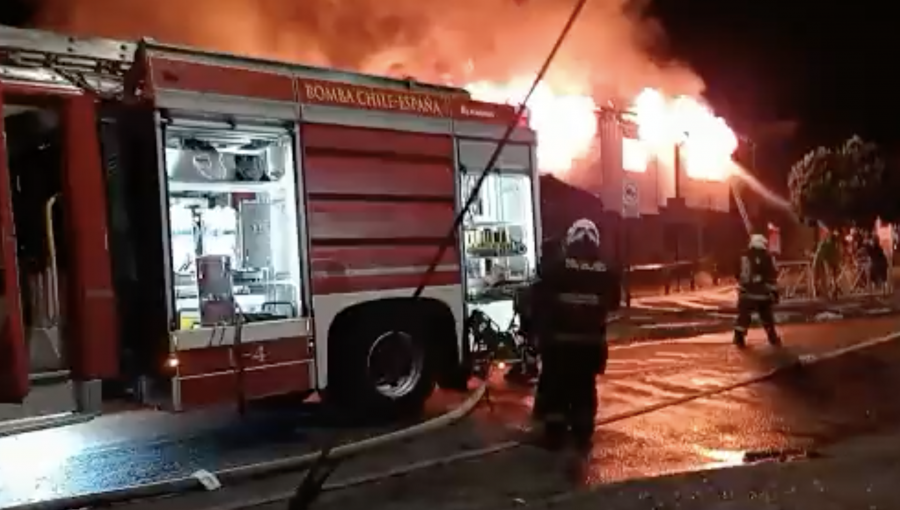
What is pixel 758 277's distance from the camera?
12.9 m

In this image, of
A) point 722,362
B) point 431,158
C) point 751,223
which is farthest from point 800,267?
point 431,158

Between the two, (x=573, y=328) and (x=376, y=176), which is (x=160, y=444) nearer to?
(x=376, y=176)

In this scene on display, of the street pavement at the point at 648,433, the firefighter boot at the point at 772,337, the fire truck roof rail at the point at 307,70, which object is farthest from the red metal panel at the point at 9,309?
the firefighter boot at the point at 772,337

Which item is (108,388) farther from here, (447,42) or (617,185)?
(617,185)

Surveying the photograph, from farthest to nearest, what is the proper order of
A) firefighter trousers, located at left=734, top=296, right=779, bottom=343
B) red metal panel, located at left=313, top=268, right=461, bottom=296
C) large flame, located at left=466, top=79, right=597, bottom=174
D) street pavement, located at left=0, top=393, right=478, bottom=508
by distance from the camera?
large flame, located at left=466, top=79, right=597, bottom=174 → firefighter trousers, located at left=734, top=296, right=779, bottom=343 → red metal panel, located at left=313, top=268, right=461, bottom=296 → street pavement, located at left=0, top=393, right=478, bottom=508

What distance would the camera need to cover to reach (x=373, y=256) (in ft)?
26.6

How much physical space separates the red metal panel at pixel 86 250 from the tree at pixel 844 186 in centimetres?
2819

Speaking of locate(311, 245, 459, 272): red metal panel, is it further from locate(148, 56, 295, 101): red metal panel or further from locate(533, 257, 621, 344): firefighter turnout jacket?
locate(533, 257, 621, 344): firefighter turnout jacket

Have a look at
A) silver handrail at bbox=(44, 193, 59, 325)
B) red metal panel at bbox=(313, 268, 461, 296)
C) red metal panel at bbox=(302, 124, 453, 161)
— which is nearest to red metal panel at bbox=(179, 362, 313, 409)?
red metal panel at bbox=(313, 268, 461, 296)

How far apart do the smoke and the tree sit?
15.1 meters

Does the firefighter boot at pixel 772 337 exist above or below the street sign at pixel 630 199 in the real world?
below

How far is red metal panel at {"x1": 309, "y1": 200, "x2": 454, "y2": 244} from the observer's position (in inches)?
308

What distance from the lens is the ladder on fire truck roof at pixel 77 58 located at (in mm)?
6645

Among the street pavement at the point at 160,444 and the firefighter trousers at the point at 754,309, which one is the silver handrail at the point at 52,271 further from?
the firefighter trousers at the point at 754,309
